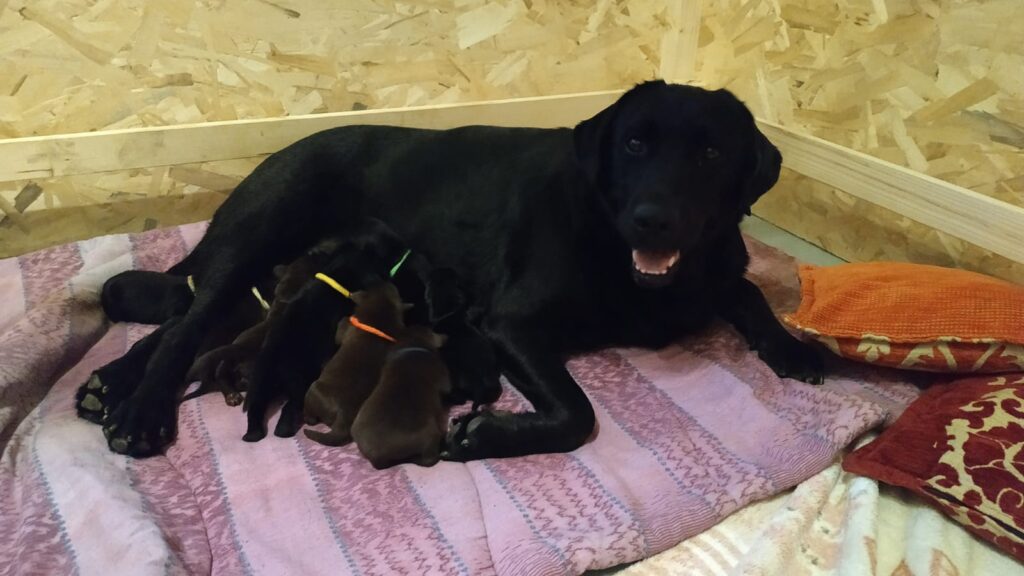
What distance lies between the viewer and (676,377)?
68.6 inches

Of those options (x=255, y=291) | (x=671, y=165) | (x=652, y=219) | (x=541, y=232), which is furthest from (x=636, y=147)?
(x=255, y=291)

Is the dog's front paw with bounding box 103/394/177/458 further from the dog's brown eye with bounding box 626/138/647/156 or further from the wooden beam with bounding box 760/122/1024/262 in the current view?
the wooden beam with bounding box 760/122/1024/262

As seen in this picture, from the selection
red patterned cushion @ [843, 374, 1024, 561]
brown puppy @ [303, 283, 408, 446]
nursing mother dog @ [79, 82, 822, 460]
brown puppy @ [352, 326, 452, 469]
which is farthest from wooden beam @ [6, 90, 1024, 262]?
brown puppy @ [352, 326, 452, 469]

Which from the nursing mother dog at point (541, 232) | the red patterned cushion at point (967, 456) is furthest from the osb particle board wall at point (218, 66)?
the red patterned cushion at point (967, 456)

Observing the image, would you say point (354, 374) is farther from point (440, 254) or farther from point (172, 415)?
point (440, 254)

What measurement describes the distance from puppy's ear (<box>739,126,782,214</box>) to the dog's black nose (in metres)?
0.27

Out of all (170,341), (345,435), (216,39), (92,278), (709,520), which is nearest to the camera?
(709,520)

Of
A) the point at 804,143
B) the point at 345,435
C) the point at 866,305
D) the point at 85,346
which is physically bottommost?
the point at 85,346

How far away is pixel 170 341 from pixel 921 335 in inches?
61.9

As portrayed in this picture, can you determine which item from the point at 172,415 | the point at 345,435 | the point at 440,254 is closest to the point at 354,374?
the point at 345,435

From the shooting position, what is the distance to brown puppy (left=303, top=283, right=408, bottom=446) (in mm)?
1487

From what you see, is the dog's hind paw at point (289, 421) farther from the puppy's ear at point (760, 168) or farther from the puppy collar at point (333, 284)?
the puppy's ear at point (760, 168)

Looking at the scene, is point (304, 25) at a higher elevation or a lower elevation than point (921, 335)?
higher

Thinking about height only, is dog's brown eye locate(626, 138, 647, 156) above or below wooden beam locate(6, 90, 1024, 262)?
above
